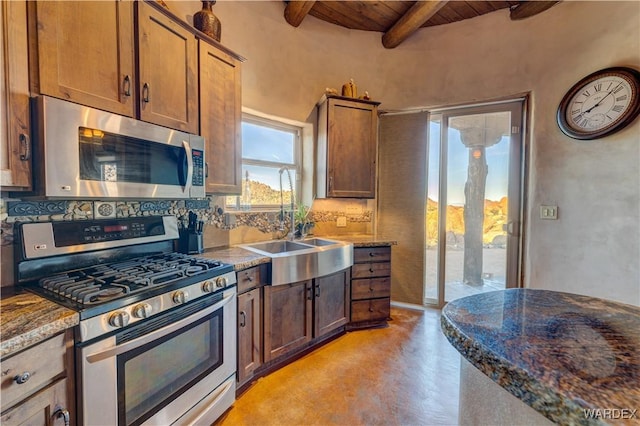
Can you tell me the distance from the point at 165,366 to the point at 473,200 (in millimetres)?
3078

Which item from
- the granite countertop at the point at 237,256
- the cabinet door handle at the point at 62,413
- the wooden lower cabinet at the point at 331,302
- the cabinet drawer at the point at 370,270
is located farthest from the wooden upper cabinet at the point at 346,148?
the cabinet door handle at the point at 62,413

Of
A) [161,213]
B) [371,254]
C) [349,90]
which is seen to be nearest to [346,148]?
[349,90]

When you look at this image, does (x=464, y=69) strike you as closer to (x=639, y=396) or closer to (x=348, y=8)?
(x=348, y=8)

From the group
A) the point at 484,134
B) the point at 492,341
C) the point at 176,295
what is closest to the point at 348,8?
the point at 484,134

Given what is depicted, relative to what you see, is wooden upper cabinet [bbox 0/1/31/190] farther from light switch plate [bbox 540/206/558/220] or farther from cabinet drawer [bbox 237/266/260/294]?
light switch plate [bbox 540/206/558/220]

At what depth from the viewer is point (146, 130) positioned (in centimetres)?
149

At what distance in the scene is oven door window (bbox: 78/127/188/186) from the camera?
1.28 metres

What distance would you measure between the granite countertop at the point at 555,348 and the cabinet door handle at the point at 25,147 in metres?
1.65

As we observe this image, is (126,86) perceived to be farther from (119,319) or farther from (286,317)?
(286,317)

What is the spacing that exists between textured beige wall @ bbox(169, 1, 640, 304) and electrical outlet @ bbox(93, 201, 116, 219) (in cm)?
139

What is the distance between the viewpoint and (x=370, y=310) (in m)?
2.79

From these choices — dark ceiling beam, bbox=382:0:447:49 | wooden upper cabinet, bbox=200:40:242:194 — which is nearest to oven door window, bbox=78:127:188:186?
wooden upper cabinet, bbox=200:40:242:194

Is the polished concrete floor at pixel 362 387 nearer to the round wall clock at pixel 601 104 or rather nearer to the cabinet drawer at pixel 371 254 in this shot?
the cabinet drawer at pixel 371 254

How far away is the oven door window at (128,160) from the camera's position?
1.28 meters
